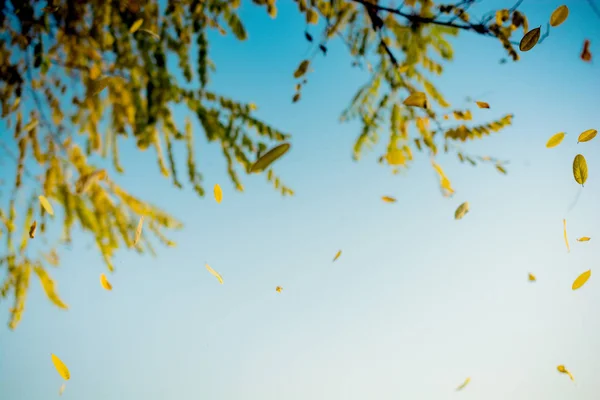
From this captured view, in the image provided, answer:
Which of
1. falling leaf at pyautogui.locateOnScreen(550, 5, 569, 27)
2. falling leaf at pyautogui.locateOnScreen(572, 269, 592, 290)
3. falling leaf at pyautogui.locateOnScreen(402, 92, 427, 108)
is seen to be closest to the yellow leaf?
falling leaf at pyautogui.locateOnScreen(402, 92, 427, 108)

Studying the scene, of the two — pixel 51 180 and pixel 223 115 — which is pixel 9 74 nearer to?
pixel 51 180

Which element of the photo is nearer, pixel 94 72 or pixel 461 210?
pixel 461 210

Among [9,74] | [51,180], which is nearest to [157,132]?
[51,180]

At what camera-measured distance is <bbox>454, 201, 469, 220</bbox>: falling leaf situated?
1.37 m

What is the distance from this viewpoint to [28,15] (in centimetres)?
160

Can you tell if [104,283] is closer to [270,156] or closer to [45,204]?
[45,204]

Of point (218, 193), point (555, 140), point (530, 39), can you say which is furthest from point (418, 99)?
point (218, 193)

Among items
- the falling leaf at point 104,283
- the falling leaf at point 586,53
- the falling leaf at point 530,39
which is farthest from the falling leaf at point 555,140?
the falling leaf at point 104,283

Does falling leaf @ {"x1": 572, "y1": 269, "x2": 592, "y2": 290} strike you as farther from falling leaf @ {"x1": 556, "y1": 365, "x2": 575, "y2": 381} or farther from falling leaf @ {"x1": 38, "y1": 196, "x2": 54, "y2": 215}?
falling leaf @ {"x1": 38, "y1": 196, "x2": 54, "y2": 215}

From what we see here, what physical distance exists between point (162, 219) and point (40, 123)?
2.90ft

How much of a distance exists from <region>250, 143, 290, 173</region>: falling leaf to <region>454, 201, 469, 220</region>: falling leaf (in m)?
0.90

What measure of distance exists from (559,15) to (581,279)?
2.94 ft

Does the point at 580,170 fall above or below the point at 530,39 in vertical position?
below

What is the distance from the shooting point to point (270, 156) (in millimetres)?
902
